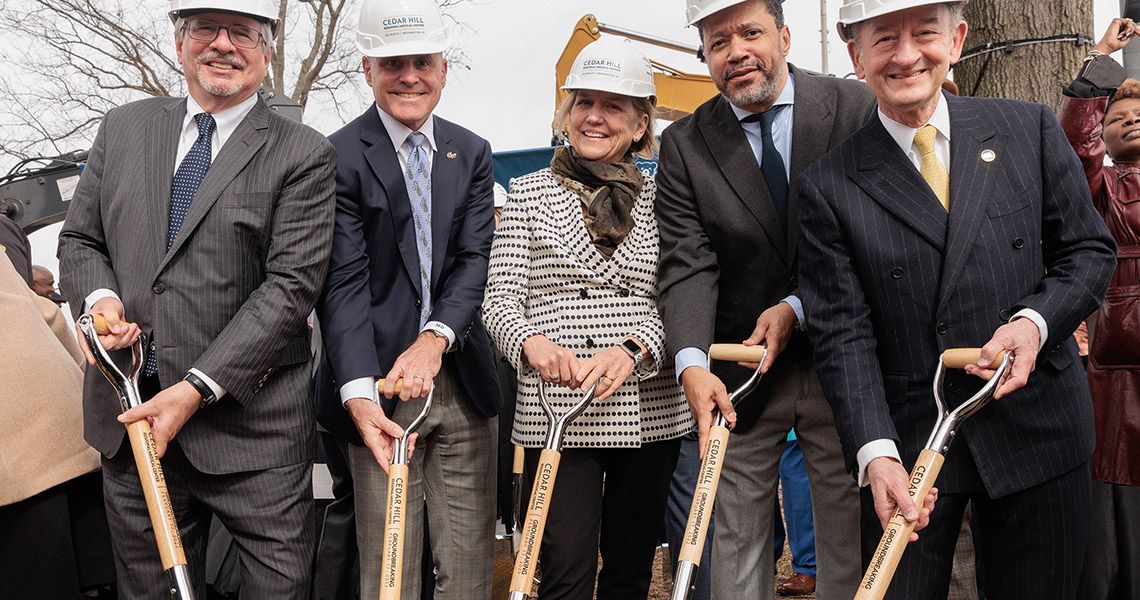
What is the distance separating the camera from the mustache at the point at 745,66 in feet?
10.8

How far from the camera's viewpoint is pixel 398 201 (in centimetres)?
347

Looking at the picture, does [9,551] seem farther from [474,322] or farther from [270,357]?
[474,322]

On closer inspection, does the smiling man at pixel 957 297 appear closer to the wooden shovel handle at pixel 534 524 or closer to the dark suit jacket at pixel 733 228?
the dark suit jacket at pixel 733 228

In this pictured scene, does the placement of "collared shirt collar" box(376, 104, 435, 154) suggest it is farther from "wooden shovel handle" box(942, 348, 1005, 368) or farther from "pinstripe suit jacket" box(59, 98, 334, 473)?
"wooden shovel handle" box(942, 348, 1005, 368)

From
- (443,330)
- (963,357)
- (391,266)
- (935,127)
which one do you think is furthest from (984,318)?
(391,266)

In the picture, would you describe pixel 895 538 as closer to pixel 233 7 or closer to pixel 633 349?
pixel 633 349

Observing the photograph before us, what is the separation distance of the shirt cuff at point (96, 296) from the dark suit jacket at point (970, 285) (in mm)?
2042

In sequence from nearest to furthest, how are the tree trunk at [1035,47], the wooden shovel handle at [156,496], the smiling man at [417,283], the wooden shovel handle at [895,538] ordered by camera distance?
1. the wooden shovel handle at [895,538]
2. the wooden shovel handle at [156,496]
3. the smiling man at [417,283]
4. the tree trunk at [1035,47]

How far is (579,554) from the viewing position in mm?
3229

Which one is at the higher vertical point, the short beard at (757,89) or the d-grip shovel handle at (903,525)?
the short beard at (757,89)

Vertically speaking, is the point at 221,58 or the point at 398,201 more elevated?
the point at 221,58

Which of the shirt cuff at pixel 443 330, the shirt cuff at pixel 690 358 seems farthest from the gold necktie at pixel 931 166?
the shirt cuff at pixel 443 330

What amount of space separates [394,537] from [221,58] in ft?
5.16

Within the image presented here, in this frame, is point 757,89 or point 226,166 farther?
point 757,89
